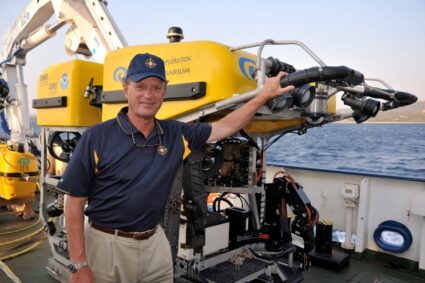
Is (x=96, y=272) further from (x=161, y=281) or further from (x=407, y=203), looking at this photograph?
(x=407, y=203)

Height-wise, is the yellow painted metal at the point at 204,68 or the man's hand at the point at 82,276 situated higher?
the yellow painted metal at the point at 204,68

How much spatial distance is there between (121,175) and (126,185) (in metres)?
0.07

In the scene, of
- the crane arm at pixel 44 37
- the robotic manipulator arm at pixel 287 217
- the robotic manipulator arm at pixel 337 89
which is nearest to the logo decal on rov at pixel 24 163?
the crane arm at pixel 44 37

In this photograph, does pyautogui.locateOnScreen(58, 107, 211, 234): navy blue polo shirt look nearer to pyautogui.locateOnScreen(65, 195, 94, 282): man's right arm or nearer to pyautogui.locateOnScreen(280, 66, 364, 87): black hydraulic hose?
pyautogui.locateOnScreen(65, 195, 94, 282): man's right arm

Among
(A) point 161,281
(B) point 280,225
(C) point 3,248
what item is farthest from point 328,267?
(C) point 3,248

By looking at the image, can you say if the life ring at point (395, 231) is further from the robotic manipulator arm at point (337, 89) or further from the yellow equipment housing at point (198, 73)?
the yellow equipment housing at point (198, 73)

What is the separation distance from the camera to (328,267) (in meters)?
4.29

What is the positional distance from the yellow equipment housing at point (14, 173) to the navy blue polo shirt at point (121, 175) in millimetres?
4401

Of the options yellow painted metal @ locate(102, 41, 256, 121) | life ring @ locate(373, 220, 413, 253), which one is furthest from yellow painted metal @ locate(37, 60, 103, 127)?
life ring @ locate(373, 220, 413, 253)

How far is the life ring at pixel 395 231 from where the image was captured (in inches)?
173

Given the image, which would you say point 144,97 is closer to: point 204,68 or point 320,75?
point 204,68

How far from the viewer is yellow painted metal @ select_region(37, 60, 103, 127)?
134 inches

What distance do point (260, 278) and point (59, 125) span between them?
2.74m

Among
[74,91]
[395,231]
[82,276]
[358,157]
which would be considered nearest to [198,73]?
[82,276]
